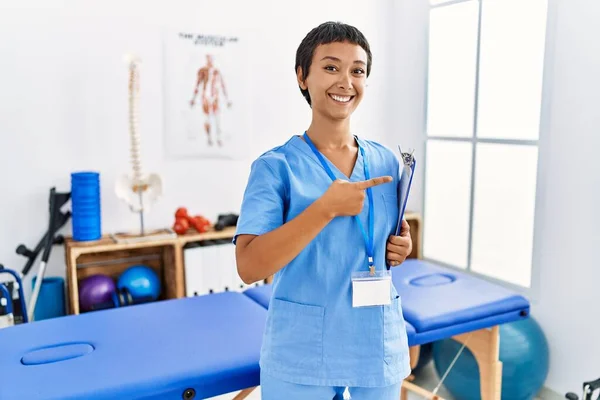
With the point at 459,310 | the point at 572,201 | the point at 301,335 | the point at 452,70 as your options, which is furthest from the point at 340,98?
the point at 452,70

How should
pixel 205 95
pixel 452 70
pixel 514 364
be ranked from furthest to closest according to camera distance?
pixel 452 70
pixel 205 95
pixel 514 364

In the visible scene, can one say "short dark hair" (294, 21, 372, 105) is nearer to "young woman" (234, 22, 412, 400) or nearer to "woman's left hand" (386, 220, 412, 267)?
"young woman" (234, 22, 412, 400)

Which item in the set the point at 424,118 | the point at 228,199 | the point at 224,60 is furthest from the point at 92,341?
the point at 424,118

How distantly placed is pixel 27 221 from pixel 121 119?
0.71 m

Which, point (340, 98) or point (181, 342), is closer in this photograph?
point (340, 98)

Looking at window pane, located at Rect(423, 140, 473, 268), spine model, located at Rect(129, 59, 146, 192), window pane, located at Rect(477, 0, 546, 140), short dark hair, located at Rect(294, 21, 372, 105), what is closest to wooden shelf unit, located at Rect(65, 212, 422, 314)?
spine model, located at Rect(129, 59, 146, 192)

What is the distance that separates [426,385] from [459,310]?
3.96 feet

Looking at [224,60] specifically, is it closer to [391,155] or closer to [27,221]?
[27,221]

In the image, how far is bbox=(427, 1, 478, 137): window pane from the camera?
331 centimetres

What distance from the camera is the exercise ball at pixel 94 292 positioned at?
2.84m

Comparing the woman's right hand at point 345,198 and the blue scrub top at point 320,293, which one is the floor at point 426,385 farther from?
the woman's right hand at point 345,198

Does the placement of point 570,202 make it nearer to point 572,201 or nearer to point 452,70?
point 572,201

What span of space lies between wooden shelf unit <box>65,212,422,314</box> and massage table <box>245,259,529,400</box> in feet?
2.83

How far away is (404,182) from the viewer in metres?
1.27
